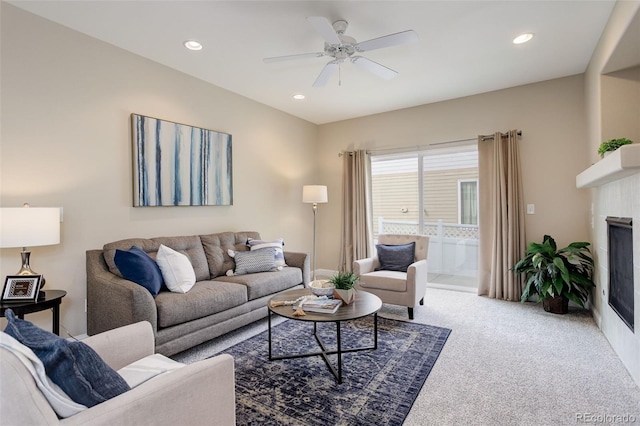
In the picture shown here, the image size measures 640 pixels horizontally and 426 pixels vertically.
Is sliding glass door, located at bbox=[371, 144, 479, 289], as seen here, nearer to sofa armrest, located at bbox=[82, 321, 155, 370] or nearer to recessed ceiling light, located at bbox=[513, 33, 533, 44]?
recessed ceiling light, located at bbox=[513, 33, 533, 44]

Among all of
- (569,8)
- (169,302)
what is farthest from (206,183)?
(569,8)

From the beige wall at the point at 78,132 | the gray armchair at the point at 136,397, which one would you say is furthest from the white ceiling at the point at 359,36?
the gray armchair at the point at 136,397

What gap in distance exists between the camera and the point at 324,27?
2.29 metres

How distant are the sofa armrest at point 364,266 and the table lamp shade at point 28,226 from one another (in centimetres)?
282

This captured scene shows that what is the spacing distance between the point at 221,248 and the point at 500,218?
3.52 m

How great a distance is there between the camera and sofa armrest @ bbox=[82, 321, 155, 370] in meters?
1.55


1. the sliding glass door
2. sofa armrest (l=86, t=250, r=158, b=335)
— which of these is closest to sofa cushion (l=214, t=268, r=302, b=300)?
sofa armrest (l=86, t=250, r=158, b=335)

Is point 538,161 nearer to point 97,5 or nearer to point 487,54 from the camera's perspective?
point 487,54

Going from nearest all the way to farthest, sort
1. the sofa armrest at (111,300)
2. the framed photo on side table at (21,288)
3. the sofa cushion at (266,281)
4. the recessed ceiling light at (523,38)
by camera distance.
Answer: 1. the framed photo on side table at (21,288)
2. the sofa armrest at (111,300)
3. the recessed ceiling light at (523,38)
4. the sofa cushion at (266,281)

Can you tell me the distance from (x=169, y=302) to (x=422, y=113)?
4.22 m

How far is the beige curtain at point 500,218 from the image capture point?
4.12m

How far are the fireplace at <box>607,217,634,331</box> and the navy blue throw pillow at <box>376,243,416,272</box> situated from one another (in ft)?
6.02

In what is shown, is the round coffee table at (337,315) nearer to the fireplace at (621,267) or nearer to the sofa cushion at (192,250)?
the sofa cushion at (192,250)

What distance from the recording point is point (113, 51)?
306cm
